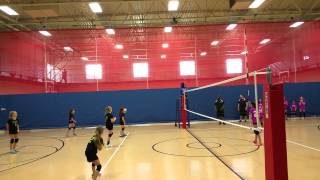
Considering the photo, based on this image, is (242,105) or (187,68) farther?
(187,68)

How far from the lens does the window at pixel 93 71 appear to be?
20.0m

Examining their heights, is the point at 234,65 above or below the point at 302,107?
above

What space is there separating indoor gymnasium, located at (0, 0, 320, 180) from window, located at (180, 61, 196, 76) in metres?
0.08

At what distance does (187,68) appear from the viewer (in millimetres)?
21312

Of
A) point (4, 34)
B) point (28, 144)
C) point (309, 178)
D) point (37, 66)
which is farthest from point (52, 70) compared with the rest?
point (309, 178)

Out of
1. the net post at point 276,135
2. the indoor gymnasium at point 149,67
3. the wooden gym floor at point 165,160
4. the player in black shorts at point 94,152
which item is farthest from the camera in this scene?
the indoor gymnasium at point 149,67

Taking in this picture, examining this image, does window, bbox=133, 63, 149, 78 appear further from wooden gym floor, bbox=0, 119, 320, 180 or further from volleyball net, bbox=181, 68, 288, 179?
wooden gym floor, bbox=0, 119, 320, 180

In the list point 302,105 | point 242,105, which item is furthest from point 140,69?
point 302,105

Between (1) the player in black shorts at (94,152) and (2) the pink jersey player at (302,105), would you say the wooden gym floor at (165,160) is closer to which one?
(1) the player in black shorts at (94,152)

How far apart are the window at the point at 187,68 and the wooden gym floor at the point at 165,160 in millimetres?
9796

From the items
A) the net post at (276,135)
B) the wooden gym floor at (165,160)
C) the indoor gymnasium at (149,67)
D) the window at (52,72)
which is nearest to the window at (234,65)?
the indoor gymnasium at (149,67)

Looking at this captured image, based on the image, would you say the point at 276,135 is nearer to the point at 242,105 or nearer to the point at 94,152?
the point at 94,152

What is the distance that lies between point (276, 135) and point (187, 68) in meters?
17.5

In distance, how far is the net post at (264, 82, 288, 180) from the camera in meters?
3.96
